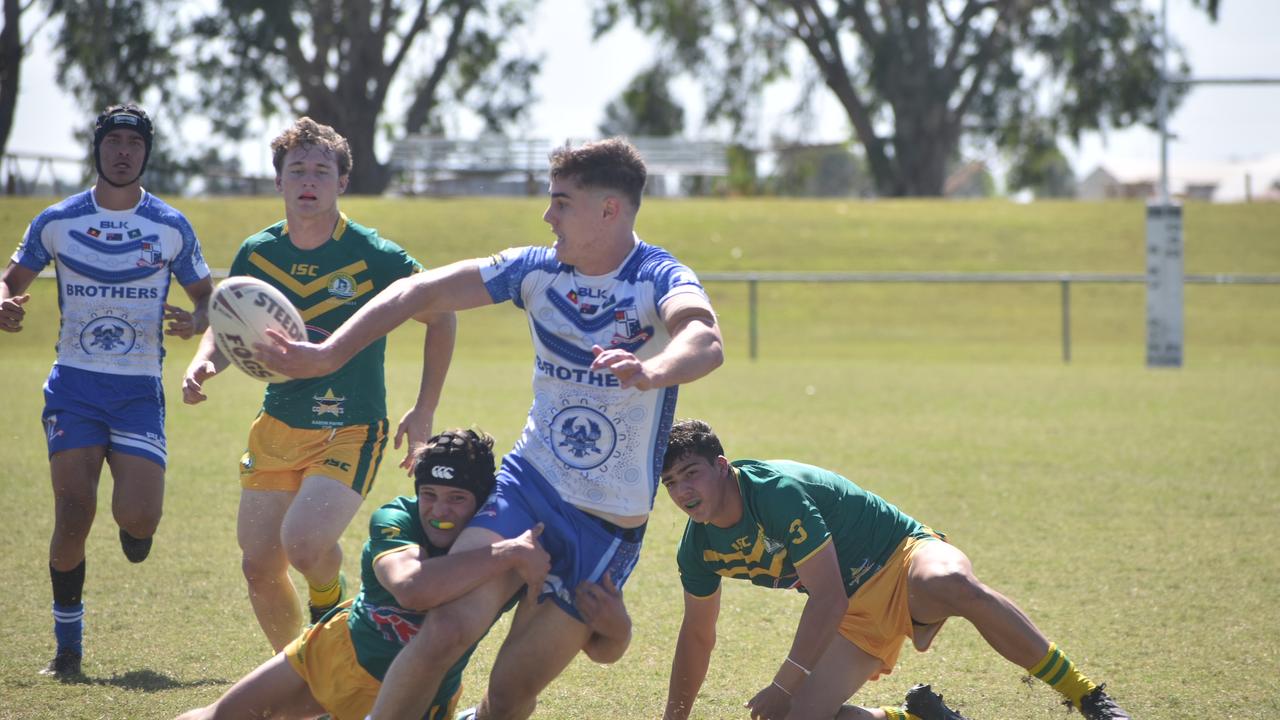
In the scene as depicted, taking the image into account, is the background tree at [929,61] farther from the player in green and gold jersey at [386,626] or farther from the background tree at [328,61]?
the player in green and gold jersey at [386,626]

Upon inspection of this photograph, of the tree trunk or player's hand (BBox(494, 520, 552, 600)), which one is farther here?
the tree trunk

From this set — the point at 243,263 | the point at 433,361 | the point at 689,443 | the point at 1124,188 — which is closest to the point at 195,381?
the point at 243,263

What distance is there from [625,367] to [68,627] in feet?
10.4

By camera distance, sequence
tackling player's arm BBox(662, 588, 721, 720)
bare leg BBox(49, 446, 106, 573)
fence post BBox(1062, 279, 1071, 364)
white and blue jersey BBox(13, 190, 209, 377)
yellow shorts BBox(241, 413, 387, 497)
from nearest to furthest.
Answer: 1. tackling player's arm BBox(662, 588, 721, 720)
2. yellow shorts BBox(241, 413, 387, 497)
3. bare leg BBox(49, 446, 106, 573)
4. white and blue jersey BBox(13, 190, 209, 377)
5. fence post BBox(1062, 279, 1071, 364)

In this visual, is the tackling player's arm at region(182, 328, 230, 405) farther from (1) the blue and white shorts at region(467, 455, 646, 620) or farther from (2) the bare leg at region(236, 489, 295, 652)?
(1) the blue and white shorts at region(467, 455, 646, 620)

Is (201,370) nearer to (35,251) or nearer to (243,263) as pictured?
(243,263)

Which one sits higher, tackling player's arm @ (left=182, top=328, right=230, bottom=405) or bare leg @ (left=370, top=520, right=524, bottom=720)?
tackling player's arm @ (left=182, top=328, right=230, bottom=405)

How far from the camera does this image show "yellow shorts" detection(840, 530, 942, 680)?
15.8ft

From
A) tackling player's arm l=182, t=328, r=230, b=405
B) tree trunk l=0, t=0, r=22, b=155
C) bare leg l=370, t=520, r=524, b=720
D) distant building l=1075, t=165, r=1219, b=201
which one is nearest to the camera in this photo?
bare leg l=370, t=520, r=524, b=720

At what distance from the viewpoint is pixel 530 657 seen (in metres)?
3.91

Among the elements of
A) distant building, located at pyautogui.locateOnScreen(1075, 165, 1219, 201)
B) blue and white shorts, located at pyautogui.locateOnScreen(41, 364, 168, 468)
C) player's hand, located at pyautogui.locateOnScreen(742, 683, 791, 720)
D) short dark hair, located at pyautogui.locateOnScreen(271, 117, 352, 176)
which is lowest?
player's hand, located at pyautogui.locateOnScreen(742, 683, 791, 720)

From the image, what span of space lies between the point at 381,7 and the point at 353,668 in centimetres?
4095

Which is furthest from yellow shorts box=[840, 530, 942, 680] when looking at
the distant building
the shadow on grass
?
the distant building

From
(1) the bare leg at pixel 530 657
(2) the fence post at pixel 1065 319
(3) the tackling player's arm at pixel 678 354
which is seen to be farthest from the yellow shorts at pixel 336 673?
(2) the fence post at pixel 1065 319
